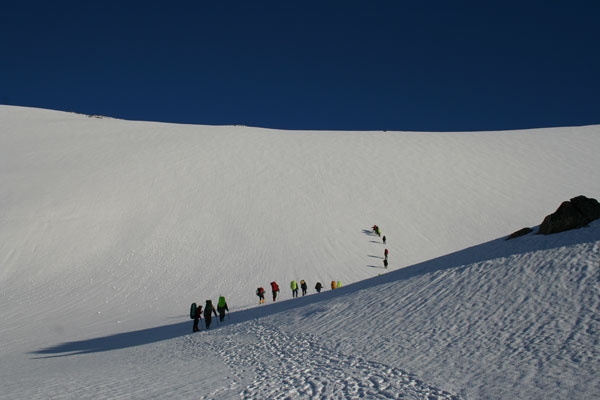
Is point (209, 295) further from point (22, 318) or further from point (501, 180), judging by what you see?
point (501, 180)

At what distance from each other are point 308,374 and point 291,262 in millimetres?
15267

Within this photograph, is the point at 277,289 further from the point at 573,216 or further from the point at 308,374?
the point at 573,216

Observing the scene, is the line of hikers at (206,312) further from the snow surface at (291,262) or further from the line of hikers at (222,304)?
the snow surface at (291,262)

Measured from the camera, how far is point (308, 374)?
6660 millimetres

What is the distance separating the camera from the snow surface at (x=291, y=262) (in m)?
6.52

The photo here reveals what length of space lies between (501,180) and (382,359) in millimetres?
31982

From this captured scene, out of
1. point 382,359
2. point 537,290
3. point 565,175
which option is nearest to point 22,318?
point 382,359

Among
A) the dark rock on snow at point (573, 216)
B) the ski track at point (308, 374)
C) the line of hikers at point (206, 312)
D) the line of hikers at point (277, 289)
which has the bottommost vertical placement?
A: the ski track at point (308, 374)

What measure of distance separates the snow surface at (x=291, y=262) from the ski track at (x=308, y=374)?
49 mm

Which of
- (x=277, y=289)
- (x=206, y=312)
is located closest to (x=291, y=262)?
(x=277, y=289)

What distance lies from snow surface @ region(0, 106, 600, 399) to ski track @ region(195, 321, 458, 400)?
49 mm

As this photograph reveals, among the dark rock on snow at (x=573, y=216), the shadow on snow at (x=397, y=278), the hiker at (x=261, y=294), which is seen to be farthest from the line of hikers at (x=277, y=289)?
the dark rock on snow at (x=573, y=216)

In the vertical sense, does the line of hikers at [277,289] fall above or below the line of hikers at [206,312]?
above

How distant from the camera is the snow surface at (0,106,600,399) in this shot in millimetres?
6520
